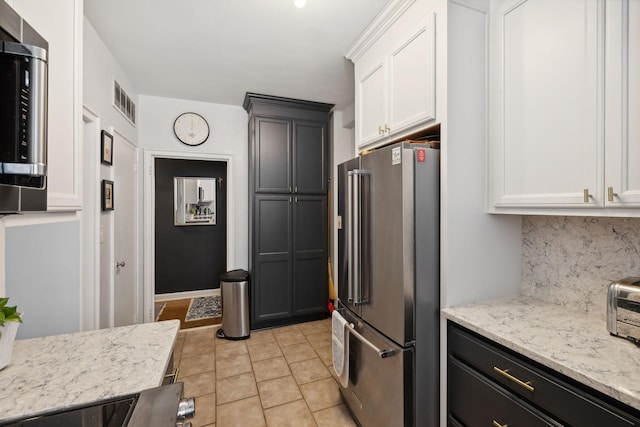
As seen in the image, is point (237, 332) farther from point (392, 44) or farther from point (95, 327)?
point (392, 44)

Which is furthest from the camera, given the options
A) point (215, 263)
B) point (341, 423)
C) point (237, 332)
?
point (215, 263)

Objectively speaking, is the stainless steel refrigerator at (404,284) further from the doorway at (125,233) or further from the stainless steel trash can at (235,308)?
the doorway at (125,233)

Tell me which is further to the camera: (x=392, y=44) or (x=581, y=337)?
(x=392, y=44)

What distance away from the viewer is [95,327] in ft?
6.03

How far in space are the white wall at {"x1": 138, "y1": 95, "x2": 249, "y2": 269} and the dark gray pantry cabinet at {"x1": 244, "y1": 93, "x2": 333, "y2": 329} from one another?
0.30 metres

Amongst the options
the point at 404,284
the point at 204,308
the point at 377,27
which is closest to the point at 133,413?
the point at 404,284

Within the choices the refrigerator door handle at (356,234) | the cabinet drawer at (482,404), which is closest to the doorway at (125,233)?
the refrigerator door handle at (356,234)

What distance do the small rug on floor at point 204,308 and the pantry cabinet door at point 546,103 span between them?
143 inches

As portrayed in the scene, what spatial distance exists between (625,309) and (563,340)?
258mm

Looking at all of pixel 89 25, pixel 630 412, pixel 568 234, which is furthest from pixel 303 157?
pixel 630 412

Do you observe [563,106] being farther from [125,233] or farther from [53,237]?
[125,233]

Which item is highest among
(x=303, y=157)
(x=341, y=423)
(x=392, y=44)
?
(x=392, y=44)

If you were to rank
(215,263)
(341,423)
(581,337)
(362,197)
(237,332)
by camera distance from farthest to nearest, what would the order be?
(215,263), (237,332), (341,423), (362,197), (581,337)

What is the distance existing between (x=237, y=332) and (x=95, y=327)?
148 cm
